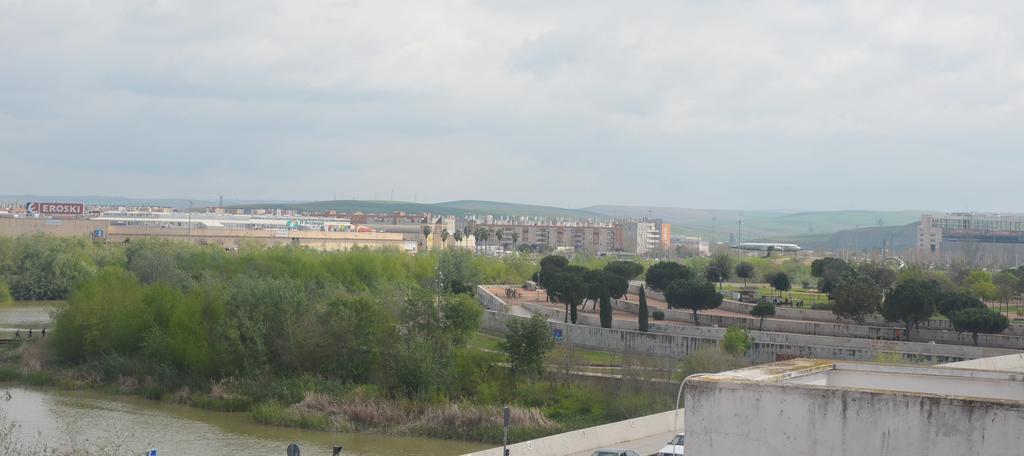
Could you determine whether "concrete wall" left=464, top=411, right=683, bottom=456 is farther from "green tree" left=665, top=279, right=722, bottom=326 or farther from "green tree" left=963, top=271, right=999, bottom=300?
"green tree" left=963, top=271, right=999, bottom=300

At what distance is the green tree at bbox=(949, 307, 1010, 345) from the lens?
129 feet

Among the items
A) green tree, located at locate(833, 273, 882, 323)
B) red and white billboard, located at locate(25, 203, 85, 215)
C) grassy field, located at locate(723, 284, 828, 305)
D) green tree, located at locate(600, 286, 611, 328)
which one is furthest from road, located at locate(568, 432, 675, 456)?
red and white billboard, located at locate(25, 203, 85, 215)

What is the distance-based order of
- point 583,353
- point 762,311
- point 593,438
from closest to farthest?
point 593,438 < point 583,353 < point 762,311

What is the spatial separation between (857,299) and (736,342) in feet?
26.3

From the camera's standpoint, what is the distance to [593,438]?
22.5 m

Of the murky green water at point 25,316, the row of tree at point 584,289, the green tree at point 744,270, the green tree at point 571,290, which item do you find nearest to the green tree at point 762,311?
the row of tree at point 584,289

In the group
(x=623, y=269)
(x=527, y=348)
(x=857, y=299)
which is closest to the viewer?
(x=527, y=348)

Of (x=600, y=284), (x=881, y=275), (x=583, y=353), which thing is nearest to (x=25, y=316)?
(x=600, y=284)

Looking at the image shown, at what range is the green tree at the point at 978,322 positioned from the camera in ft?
129

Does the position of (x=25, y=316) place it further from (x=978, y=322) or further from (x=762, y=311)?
(x=978, y=322)

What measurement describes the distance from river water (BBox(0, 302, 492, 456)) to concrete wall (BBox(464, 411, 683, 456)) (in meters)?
5.99

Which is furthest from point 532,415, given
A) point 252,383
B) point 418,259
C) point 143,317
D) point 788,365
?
point 418,259

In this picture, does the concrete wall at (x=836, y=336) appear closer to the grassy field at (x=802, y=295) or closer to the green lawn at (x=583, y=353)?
the green lawn at (x=583, y=353)

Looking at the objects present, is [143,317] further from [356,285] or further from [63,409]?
[356,285]
